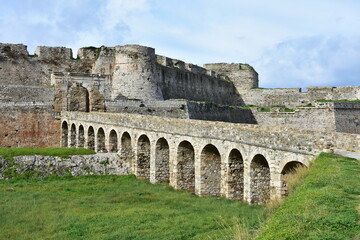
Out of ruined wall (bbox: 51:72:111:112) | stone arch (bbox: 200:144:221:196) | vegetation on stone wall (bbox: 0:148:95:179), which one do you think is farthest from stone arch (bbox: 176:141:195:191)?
ruined wall (bbox: 51:72:111:112)

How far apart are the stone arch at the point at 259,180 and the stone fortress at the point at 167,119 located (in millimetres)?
34

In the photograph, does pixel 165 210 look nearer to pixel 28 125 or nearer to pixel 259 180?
pixel 259 180

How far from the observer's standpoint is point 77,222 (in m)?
10.7

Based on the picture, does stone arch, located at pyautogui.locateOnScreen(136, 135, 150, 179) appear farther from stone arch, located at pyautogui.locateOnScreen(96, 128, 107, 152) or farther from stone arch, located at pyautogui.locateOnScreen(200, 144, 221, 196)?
stone arch, located at pyautogui.locateOnScreen(200, 144, 221, 196)

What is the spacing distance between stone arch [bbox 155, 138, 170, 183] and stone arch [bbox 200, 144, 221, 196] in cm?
309

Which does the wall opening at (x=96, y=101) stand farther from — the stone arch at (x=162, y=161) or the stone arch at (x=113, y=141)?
the stone arch at (x=162, y=161)

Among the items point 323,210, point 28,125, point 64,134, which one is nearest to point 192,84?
point 64,134

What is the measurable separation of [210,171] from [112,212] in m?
4.59

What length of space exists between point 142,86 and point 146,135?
13.3m

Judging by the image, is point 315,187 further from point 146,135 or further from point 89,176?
point 89,176

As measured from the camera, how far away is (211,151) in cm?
1504

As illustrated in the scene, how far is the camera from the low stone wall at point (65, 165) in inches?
679

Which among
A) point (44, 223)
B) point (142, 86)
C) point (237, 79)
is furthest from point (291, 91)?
point (44, 223)

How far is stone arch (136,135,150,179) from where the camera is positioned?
18906 millimetres
